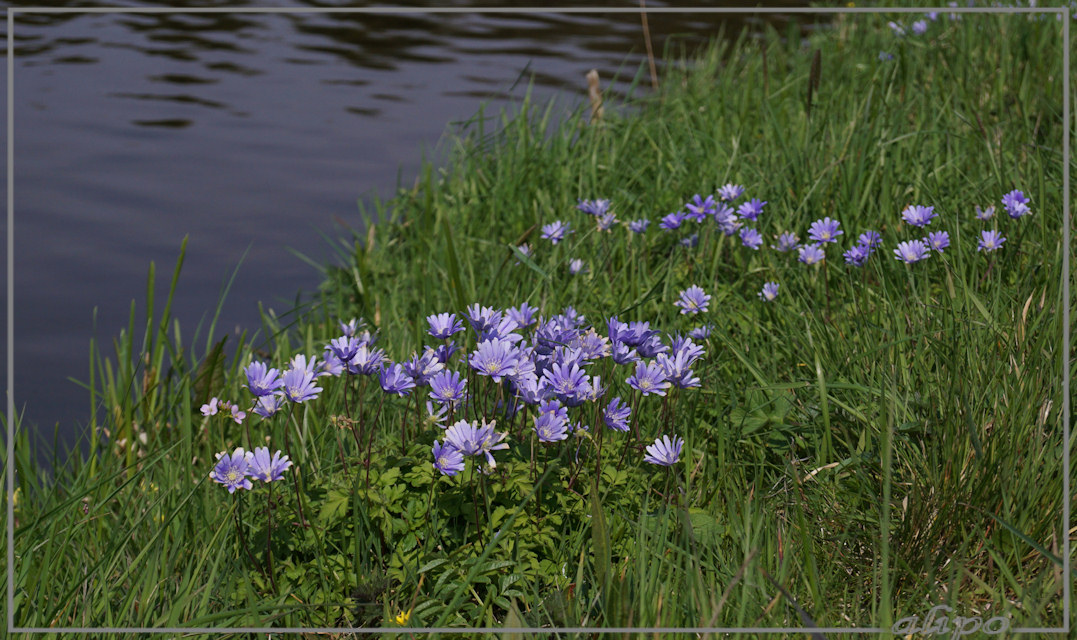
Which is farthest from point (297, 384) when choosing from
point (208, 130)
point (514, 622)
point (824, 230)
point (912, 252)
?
point (208, 130)

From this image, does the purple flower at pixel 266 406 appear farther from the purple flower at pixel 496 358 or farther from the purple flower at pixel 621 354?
the purple flower at pixel 621 354

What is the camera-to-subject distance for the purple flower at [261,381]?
1829 millimetres

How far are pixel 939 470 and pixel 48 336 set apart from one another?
3.71m

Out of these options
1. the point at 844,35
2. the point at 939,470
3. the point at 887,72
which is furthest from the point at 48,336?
the point at 844,35

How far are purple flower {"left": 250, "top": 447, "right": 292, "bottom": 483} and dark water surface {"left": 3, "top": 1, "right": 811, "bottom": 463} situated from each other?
124 centimetres

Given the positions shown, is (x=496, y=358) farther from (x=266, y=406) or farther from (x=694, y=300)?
(x=694, y=300)

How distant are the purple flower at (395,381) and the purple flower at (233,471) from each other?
0.98ft

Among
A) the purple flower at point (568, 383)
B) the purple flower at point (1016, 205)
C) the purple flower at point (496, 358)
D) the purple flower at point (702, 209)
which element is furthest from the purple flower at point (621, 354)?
the purple flower at point (1016, 205)

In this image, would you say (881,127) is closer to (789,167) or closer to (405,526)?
(789,167)

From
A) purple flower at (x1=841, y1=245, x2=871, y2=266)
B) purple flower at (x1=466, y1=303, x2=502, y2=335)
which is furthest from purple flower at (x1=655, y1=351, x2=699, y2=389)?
purple flower at (x1=841, y1=245, x2=871, y2=266)

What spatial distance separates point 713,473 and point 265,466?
1100 millimetres

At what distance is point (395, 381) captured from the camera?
1.87 m

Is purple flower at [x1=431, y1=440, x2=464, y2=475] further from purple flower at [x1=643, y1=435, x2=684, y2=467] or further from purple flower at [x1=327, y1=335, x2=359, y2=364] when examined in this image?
purple flower at [x1=643, y1=435, x2=684, y2=467]

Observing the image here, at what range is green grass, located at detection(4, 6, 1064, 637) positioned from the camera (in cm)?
184
